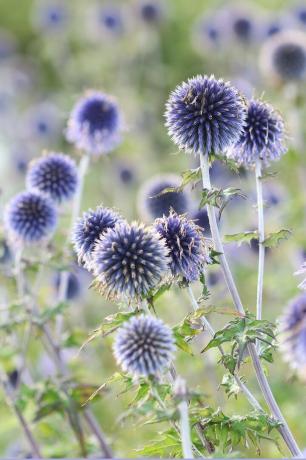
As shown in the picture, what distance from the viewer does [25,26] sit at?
52.9 feet

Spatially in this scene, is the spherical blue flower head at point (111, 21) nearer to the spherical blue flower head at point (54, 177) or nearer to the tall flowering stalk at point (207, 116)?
the spherical blue flower head at point (54, 177)

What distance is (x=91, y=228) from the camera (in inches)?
105

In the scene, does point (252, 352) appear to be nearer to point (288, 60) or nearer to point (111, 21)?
point (288, 60)

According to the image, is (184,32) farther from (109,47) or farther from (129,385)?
(129,385)

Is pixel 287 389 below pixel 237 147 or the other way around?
below

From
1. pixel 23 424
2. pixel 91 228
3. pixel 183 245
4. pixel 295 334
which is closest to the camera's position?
pixel 295 334

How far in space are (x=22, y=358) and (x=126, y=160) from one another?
465cm

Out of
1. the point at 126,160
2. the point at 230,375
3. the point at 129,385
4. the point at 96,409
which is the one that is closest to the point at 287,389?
the point at 96,409

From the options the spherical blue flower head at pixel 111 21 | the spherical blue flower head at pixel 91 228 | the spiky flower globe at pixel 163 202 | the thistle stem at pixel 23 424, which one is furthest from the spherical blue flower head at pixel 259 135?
the spherical blue flower head at pixel 111 21

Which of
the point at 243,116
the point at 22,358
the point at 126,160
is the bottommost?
the point at 22,358

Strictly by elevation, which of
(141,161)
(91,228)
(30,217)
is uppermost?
(141,161)

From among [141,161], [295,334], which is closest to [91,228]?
[295,334]

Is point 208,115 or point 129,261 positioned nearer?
point 129,261

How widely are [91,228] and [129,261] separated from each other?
0.30 meters
